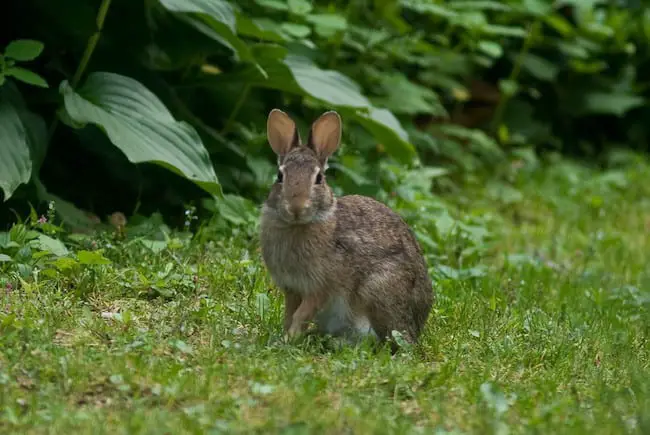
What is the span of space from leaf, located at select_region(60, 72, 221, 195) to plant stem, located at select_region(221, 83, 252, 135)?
1000mm

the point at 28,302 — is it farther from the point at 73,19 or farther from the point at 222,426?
the point at 73,19

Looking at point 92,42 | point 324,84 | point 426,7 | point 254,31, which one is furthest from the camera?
point 426,7

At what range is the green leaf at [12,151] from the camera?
20.8 feet

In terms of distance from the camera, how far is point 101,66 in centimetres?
756

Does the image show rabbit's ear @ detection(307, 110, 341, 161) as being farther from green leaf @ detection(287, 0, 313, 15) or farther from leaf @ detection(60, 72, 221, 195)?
green leaf @ detection(287, 0, 313, 15)

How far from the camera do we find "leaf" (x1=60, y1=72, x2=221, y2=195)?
6594 millimetres

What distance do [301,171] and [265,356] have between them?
846 millimetres

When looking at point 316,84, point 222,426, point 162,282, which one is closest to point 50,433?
point 222,426

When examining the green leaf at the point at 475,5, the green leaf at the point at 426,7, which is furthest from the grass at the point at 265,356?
the green leaf at the point at 475,5

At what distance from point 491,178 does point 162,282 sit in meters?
5.26

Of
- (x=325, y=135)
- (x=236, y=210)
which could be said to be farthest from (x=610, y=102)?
(x=325, y=135)

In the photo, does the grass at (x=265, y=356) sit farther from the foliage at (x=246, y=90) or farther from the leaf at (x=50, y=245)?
the foliage at (x=246, y=90)

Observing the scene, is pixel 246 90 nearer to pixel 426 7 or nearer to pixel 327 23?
pixel 327 23

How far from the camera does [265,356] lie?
4.96 meters
